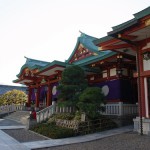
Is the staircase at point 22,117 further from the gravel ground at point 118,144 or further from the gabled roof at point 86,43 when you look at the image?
the gravel ground at point 118,144

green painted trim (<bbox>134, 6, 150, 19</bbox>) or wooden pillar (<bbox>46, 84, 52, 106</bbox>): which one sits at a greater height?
green painted trim (<bbox>134, 6, 150, 19</bbox>)

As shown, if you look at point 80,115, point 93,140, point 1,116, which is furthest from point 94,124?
point 1,116

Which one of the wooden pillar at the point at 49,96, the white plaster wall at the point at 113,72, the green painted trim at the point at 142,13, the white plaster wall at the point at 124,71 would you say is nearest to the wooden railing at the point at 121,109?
the white plaster wall at the point at 124,71

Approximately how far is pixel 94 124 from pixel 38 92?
52.2 feet

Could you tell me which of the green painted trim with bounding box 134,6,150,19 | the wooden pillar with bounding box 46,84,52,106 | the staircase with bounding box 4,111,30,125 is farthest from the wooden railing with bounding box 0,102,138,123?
the green painted trim with bounding box 134,6,150,19

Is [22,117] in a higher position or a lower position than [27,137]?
higher

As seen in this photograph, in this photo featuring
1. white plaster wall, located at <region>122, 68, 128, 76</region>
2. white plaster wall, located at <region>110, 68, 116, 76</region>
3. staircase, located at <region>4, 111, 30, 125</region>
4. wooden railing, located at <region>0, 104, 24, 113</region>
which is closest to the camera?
white plaster wall, located at <region>122, 68, 128, 76</region>

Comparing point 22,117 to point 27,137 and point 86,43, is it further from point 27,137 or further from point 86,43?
point 86,43

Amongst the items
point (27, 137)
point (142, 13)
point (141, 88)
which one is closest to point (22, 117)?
point (27, 137)

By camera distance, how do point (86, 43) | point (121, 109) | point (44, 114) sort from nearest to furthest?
1. point (121, 109)
2. point (44, 114)
3. point (86, 43)

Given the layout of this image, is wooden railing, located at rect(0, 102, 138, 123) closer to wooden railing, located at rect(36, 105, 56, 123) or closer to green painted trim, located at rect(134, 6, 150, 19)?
wooden railing, located at rect(36, 105, 56, 123)

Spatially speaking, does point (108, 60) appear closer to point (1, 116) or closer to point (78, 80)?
point (78, 80)

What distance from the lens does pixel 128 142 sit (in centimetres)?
892

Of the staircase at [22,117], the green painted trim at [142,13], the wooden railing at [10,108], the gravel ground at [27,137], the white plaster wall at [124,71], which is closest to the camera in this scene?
the green painted trim at [142,13]
